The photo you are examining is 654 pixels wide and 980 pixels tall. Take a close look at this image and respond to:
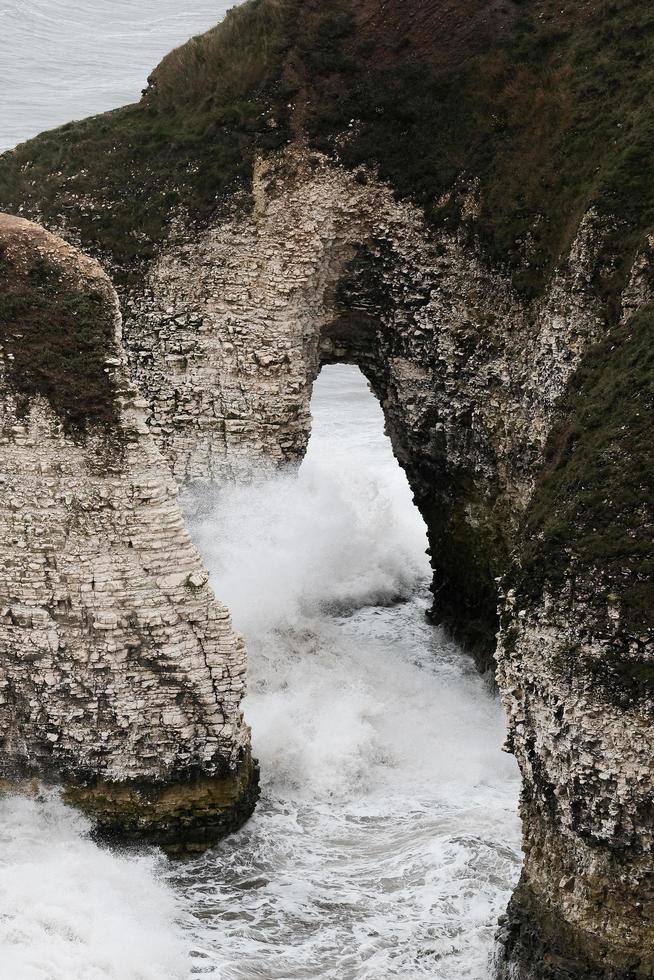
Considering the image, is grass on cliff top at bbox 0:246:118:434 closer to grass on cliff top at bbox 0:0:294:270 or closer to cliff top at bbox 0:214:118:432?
cliff top at bbox 0:214:118:432

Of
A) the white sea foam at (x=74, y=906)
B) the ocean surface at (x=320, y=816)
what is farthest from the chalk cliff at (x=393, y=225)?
the white sea foam at (x=74, y=906)

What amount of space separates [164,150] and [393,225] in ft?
14.6

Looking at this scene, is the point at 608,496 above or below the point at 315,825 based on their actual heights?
above

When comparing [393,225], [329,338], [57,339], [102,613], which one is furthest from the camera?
[329,338]

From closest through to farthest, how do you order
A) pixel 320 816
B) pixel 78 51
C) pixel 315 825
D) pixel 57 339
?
pixel 57 339, pixel 315 825, pixel 320 816, pixel 78 51

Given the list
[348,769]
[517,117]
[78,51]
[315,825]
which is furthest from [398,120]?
[78,51]

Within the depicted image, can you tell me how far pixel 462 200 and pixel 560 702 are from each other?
1053cm

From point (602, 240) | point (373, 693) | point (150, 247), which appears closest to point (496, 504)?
point (373, 693)

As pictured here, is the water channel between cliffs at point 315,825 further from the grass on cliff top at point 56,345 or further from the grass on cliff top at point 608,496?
the grass on cliff top at point 56,345

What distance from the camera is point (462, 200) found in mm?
24094

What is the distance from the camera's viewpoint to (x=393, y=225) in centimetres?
2472

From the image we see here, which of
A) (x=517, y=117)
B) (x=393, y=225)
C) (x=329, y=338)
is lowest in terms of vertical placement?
(x=329, y=338)

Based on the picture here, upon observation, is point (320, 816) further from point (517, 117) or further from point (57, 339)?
point (517, 117)

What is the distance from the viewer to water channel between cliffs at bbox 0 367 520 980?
17.6m
